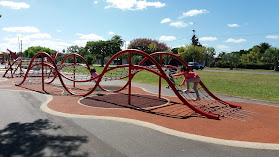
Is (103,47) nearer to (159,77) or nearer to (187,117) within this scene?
(159,77)

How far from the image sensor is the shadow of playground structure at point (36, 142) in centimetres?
362

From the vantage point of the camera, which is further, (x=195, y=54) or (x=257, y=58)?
(x=195, y=54)

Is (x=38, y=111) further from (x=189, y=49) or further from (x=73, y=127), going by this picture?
(x=189, y=49)

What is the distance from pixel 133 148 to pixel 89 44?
53.8m

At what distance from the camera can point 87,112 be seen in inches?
256

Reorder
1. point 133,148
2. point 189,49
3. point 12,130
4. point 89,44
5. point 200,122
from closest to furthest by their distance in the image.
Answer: point 133,148 → point 12,130 → point 200,122 → point 89,44 → point 189,49

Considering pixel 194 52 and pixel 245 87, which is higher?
pixel 194 52

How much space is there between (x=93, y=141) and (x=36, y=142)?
118cm

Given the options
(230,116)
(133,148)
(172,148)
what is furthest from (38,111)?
(230,116)

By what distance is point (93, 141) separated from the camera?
4160 mm

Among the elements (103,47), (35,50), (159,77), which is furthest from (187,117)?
(35,50)

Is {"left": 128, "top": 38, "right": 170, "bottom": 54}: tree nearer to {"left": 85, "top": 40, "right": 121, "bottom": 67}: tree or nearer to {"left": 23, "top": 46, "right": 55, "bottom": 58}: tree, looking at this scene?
{"left": 85, "top": 40, "right": 121, "bottom": 67}: tree

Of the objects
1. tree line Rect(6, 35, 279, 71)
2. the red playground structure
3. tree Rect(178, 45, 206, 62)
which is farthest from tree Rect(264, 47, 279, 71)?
the red playground structure

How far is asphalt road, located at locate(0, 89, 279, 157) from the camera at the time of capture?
363cm
